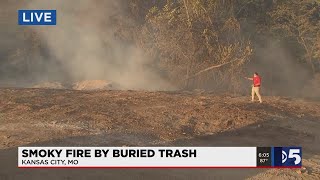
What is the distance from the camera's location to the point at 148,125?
12.9m

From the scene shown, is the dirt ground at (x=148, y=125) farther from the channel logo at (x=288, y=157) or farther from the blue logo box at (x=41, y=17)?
the blue logo box at (x=41, y=17)

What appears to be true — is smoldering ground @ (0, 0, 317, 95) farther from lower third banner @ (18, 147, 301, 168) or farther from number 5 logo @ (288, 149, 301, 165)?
lower third banner @ (18, 147, 301, 168)

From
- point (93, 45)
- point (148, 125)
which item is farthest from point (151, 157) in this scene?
point (93, 45)

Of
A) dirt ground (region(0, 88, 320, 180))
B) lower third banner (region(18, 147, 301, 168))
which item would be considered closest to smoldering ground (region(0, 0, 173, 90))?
dirt ground (region(0, 88, 320, 180))

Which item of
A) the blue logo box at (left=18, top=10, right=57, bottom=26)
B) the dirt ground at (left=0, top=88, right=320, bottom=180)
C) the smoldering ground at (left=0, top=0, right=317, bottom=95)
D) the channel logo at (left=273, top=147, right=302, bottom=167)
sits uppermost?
the blue logo box at (left=18, top=10, right=57, bottom=26)

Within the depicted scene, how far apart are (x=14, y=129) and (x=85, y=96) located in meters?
5.32

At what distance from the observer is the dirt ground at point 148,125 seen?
927 cm

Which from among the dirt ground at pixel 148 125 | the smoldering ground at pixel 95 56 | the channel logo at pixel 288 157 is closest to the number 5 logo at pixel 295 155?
the channel logo at pixel 288 157

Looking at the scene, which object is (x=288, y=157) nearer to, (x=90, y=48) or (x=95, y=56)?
(x=95, y=56)

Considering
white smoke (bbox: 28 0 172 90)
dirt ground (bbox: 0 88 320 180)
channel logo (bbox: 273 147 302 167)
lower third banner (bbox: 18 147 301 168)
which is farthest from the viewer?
white smoke (bbox: 28 0 172 90)

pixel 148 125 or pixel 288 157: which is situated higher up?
pixel 148 125

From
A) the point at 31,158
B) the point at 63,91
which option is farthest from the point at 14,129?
the point at 63,91

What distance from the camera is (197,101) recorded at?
16.7 m

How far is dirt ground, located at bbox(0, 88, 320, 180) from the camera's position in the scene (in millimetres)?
9266
